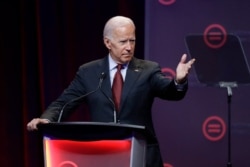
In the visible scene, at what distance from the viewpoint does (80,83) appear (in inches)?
109

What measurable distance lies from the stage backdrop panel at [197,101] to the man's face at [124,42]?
92 cm

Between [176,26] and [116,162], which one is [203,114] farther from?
[116,162]

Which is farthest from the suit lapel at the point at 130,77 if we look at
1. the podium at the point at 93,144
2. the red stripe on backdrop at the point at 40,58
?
the red stripe on backdrop at the point at 40,58

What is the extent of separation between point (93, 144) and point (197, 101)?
165cm

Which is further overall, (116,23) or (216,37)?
(216,37)

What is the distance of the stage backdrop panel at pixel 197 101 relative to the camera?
352 centimetres

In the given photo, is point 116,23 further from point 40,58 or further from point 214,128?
point 40,58

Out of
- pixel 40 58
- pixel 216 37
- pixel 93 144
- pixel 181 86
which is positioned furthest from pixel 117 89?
pixel 40 58

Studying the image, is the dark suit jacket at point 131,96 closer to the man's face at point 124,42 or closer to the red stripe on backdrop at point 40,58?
the man's face at point 124,42

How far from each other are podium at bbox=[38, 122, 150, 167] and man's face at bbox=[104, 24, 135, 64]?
69cm

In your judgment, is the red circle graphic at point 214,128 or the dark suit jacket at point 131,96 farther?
the red circle graphic at point 214,128

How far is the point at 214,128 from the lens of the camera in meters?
3.55

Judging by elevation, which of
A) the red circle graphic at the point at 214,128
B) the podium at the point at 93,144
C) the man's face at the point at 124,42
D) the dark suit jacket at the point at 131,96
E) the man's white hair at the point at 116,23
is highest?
the man's white hair at the point at 116,23

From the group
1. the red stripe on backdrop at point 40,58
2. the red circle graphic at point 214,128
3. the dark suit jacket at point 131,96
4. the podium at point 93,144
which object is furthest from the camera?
the red stripe on backdrop at point 40,58
